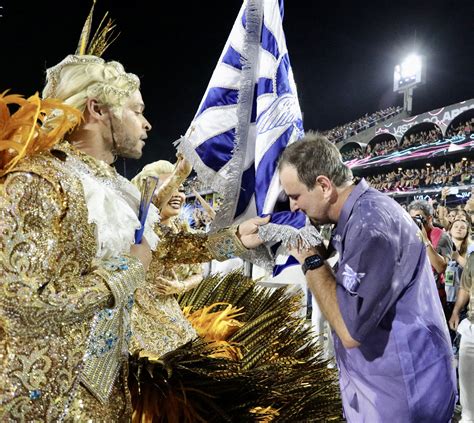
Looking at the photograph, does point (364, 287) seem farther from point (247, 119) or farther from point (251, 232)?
point (247, 119)

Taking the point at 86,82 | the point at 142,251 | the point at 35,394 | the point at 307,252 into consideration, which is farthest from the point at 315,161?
the point at 35,394

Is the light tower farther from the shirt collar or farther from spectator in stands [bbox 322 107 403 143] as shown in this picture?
the shirt collar

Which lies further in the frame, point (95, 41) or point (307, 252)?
point (95, 41)

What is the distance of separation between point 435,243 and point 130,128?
386cm

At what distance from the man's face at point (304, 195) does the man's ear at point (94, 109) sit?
636mm

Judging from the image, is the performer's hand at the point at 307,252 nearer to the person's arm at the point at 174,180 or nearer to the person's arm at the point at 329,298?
the person's arm at the point at 329,298

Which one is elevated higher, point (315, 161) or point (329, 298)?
point (315, 161)

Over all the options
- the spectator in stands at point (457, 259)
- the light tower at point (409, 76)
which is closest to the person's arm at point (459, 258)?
the spectator in stands at point (457, 259)

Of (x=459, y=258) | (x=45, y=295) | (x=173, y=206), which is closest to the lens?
(x=45, y=295)

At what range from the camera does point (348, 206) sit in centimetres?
155

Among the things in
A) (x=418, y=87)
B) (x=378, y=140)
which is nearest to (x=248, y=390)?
(x=378, y=140)

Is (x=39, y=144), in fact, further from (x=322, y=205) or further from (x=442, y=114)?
(x=442, y=114)

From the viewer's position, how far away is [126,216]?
1.44 meters

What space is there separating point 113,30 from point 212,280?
1757 mm
